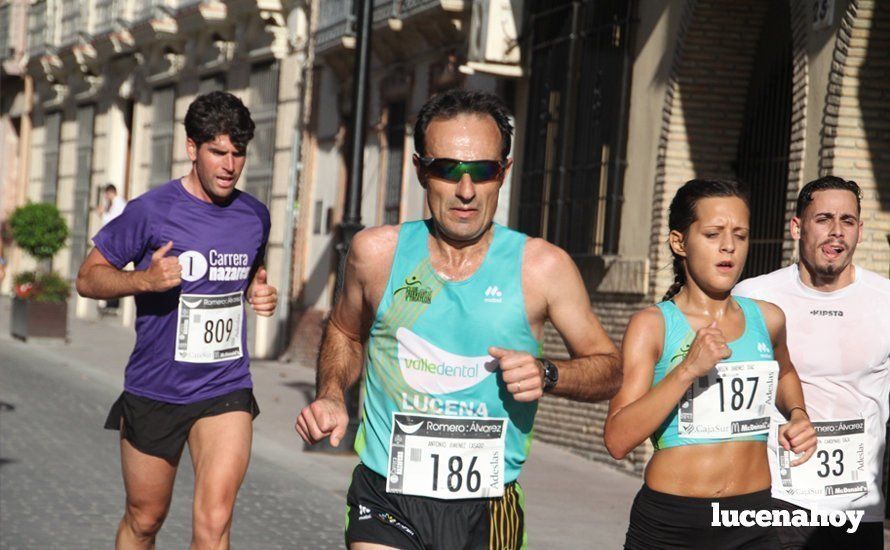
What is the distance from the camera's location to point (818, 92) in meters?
11.2

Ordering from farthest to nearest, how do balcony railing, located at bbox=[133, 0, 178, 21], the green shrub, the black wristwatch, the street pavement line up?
the green shrub, balcony railing, located at bbox=[133, 0, 178, 21], the street pavement, the black wristwatch

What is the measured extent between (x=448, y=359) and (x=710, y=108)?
9.70m

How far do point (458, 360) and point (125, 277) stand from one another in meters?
2.50

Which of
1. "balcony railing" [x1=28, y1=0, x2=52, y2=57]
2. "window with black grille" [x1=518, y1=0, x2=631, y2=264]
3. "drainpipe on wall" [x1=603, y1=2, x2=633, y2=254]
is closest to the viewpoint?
"drainpipe on wall" [x1=603, y1=2, x2=633, y2=254]

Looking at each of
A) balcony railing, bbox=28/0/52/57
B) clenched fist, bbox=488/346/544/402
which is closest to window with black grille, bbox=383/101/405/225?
clenched fist, bbox=488/346/544/402

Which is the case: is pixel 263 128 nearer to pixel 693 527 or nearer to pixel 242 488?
pixel 242 488

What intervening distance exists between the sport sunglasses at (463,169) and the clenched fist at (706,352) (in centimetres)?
86

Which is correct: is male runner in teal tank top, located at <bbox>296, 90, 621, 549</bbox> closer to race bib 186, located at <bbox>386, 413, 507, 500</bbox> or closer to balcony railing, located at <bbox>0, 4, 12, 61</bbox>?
race bib 186, located at <bbox>386, 413, 507, 500</bbox>

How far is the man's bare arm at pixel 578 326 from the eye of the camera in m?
4.64

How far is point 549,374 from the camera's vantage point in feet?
14.7

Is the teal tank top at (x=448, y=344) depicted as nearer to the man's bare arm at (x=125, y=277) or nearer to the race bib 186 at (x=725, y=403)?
the race bib 186 at (x=725, y=403)

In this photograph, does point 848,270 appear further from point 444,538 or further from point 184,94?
point 184,94

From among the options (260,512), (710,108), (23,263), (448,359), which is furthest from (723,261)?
(23,263)

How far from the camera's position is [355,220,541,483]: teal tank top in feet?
15.0
